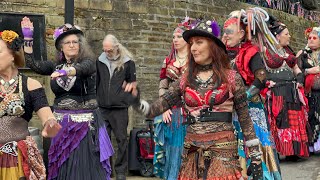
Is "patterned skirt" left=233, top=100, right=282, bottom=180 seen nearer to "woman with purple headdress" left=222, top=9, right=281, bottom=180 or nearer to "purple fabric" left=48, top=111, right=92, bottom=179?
"woman with purple headdress" left=222, top=9, right=281, bottom=180

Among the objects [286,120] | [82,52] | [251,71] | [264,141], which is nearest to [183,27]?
[82,52]

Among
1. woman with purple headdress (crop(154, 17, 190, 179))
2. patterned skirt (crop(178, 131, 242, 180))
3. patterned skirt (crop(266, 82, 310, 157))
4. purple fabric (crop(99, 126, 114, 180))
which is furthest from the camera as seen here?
patterned skirt (crop(266, 82, 310, 157))

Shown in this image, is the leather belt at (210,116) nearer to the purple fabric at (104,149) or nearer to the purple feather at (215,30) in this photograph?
the purple feather at (215,30)

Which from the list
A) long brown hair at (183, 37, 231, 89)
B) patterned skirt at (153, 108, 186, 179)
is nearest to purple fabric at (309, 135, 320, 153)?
patterned skirt at (153, 108, 186, 179)

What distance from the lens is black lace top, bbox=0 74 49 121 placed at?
5.11 m

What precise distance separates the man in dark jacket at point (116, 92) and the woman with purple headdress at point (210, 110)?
11.8 feet

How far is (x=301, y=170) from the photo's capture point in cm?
907

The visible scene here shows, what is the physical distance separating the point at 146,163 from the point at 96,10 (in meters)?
3.28

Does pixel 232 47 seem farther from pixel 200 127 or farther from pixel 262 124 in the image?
pixel 200 127

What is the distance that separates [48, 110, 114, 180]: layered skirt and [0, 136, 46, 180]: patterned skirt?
1.47m

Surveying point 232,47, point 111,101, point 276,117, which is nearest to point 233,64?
point 232,47

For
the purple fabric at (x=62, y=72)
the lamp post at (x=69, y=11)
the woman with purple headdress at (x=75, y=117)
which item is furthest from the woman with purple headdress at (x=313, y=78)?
the purple fabric at (x=62, y=72)

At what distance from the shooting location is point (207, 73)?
4906 millimetres

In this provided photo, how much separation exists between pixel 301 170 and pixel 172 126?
2533 millimetres
